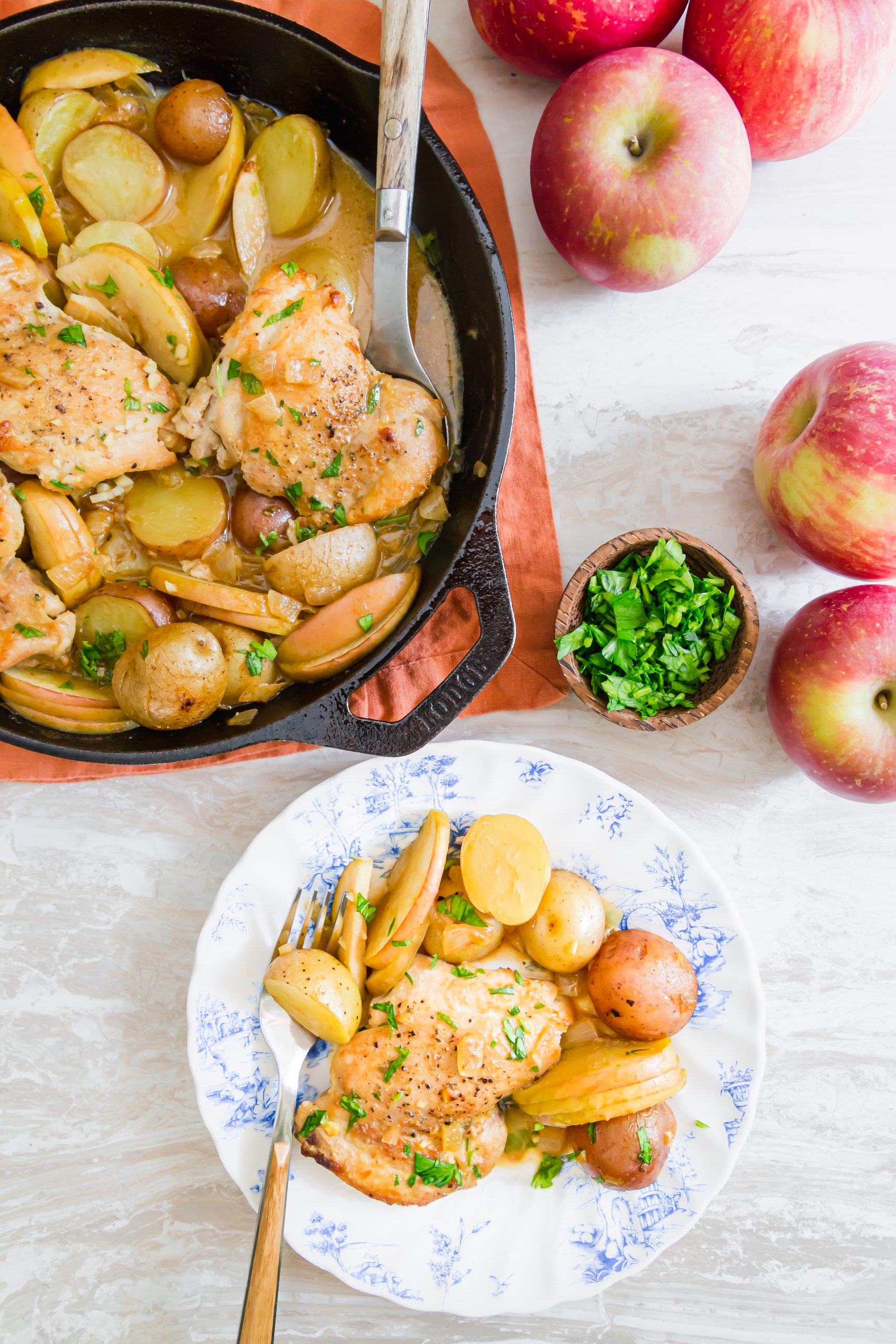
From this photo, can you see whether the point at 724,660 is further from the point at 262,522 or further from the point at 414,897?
the point at 262,522

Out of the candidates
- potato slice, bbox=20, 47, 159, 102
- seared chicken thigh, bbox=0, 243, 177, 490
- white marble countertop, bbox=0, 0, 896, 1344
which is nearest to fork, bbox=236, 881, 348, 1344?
white marble countertop, bbox=0, 0, 896, 1344

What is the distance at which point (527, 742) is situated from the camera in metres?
1.96

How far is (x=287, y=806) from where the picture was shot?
1785mm

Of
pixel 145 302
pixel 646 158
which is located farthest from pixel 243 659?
pixel 646 158

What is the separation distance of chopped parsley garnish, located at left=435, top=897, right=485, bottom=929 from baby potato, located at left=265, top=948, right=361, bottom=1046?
0.24 metres

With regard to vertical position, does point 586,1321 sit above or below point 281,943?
below

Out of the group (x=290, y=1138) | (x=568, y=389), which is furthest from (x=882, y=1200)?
(x=568, y=389)

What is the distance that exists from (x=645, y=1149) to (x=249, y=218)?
1995 millimetres

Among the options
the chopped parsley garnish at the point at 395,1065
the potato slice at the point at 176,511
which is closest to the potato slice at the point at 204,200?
the potato slice at the point at 176,511

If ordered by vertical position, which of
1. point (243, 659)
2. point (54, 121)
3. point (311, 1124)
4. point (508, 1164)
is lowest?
point (508, 1164)

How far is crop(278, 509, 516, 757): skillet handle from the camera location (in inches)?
62.7

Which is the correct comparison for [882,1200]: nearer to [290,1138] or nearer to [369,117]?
[290,1138]

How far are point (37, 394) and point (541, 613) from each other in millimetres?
1078

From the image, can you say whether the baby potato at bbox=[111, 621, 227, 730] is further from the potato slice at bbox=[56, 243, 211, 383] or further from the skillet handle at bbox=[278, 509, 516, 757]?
the potato slice at bbox=[56, 243, 211, 383]
